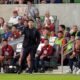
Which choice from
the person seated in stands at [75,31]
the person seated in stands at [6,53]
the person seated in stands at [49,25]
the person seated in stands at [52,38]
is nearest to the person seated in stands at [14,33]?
the person seated in stands at [6,53]

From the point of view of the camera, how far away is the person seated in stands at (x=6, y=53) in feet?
88.1

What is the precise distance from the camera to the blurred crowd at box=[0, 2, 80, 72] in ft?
86.5

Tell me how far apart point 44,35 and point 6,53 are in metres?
1.83

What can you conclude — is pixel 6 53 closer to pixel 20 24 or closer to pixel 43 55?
pixel 43 55

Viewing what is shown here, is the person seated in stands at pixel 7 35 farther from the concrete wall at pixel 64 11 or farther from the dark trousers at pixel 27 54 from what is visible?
the concrete wall at pixel 64 11

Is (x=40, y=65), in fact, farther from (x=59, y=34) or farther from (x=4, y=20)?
(x=4, y=20)

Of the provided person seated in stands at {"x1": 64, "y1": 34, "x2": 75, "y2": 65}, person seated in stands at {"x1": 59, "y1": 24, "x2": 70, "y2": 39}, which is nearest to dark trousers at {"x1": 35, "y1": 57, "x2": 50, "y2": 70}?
person seated in stands at {"x1": 64, "y1": 34, "x2": 75, "y2": 65}

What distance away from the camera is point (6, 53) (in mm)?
27031

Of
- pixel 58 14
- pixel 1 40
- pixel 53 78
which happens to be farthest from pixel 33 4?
pixel 53 78

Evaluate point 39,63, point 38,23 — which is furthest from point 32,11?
point 39,63

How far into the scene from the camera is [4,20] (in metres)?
31.2

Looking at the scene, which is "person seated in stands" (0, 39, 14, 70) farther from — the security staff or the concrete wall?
the concrete wall

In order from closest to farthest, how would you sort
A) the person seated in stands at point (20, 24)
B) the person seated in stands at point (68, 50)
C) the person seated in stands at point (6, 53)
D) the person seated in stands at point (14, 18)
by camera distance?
the person seated in stands at point (68, 50)
the person seated in stands at point (6, 53)
the person seated in stands at point (20, 24)
the person seated in stands at point (14, 18)

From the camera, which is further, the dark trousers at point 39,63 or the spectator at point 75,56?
the dark trousers at point 39,63
